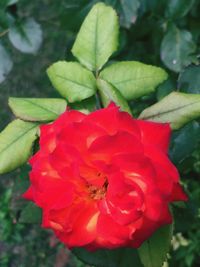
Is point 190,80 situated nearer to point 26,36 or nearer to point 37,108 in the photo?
point 37,108

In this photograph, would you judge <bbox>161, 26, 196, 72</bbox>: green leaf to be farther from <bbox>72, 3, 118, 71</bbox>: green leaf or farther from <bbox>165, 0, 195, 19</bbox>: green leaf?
<bbox>72, 3, 118, 71</bbox>: green leaf

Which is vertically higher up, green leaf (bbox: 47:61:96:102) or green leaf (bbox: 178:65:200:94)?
green leaf (bbox: 47:61:96:102)

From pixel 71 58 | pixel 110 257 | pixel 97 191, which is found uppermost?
pixel 97 191

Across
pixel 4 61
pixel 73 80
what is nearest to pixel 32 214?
pixel 73 80

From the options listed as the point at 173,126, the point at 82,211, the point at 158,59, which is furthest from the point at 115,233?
the point at 158,59

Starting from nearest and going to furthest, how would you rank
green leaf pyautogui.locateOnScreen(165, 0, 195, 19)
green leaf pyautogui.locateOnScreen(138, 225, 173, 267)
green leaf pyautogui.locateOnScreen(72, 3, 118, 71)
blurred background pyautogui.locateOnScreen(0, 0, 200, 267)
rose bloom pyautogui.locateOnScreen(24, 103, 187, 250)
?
rose bloom pyautogui.locateOnScreen(24, 103, 187, 250) < green leaf pyautogui.locateOnScreen(138, 225, 173, 267) < green leaf pyautogui.locateOnScreen(72, 3, 118, 71) < blurred background pyautogui.locateOnScreen(0, 0, 200, 267) < green leaf pyautogui.locateOnScreen(165, 0, 195, 19)

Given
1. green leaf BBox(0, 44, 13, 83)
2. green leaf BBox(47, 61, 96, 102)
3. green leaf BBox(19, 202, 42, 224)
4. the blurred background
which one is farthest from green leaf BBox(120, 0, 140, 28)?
green leaf BBox(19, 202, 42, 224)
